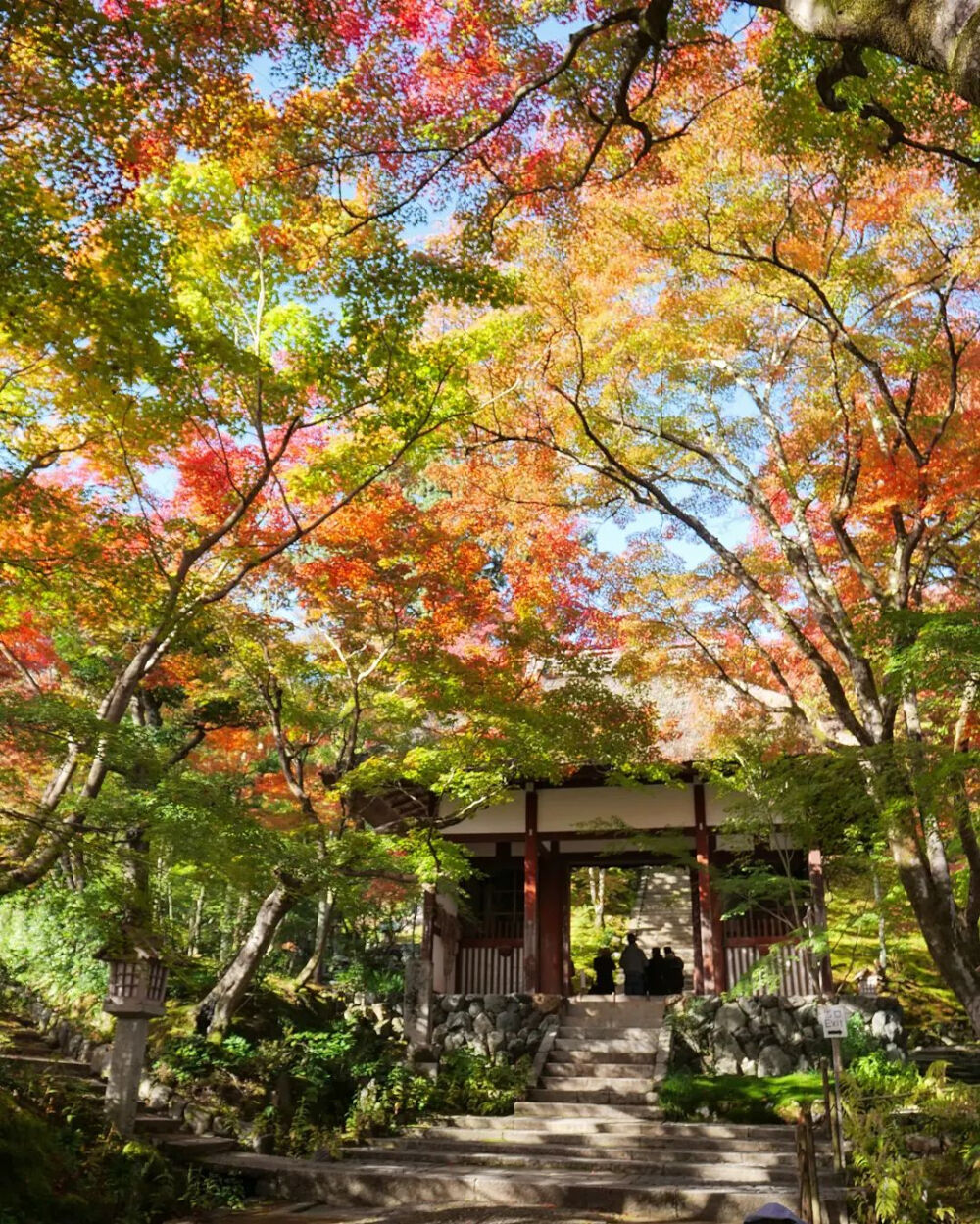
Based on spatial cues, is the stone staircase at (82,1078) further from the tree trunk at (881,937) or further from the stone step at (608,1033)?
the tree trunk at (881,937)

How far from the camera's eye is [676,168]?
10516mm

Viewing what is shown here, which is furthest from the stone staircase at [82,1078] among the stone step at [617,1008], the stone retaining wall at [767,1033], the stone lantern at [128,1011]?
the stone retaining wall at [767,1033]

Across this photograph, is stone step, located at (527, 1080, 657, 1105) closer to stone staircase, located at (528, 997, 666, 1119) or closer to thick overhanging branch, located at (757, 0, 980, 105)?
stone staircase, located at (528, 997, 666, 1119)

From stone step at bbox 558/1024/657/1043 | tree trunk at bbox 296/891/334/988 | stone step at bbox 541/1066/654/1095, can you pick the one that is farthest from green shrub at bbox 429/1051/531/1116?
tree trunk at bbox 296/891/334/988

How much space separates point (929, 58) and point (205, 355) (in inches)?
274

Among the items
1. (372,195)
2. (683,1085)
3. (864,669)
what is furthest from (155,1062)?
(372,195)

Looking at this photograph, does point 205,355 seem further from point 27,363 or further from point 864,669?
point 864,669

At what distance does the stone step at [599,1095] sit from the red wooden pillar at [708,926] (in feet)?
9.84

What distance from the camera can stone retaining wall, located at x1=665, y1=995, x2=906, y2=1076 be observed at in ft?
42.0

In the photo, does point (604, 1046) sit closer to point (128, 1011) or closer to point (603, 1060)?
point (603, 1060)

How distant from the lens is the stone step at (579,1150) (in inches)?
381

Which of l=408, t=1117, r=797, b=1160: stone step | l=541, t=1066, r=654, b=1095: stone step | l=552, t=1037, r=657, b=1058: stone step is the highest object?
l=552, t=1037, r=657, b=1058: stone step

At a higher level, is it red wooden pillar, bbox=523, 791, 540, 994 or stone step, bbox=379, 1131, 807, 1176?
red wooden pillar, bbox=523, 791, 540, 994

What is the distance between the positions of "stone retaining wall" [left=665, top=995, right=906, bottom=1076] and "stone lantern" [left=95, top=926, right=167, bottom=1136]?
7.11 m
